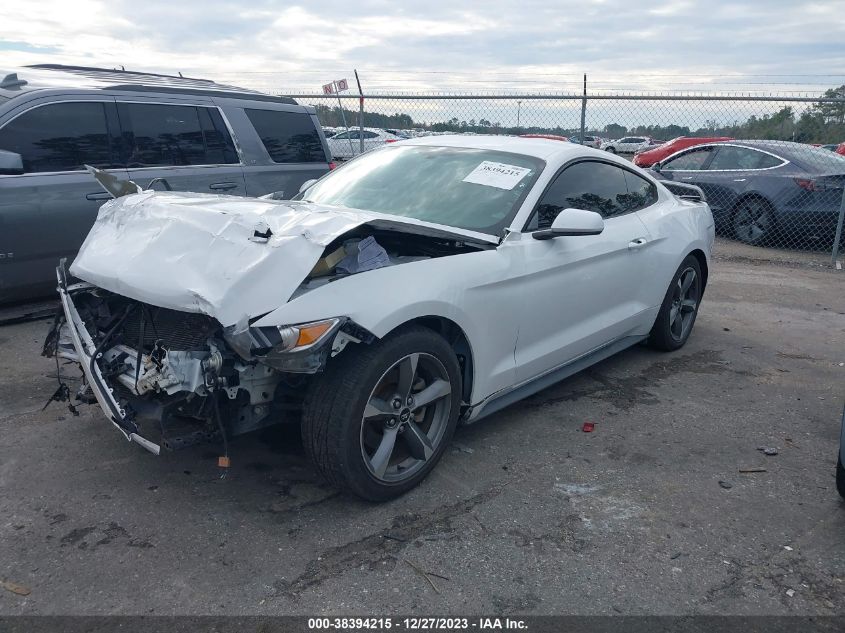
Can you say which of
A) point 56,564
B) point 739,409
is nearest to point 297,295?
point 56,564

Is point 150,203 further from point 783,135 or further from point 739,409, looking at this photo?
point 783,135

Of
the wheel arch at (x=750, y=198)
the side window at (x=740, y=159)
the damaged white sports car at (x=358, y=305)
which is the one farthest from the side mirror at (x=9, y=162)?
Result: the side window at (x=740, y=159)

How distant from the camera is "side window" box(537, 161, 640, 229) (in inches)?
163

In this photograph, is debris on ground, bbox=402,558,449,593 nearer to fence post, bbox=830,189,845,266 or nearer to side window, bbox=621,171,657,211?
side window, bbox=621,171,657,211

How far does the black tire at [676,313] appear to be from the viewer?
5.34m

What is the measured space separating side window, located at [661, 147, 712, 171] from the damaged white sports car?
7.71 meters

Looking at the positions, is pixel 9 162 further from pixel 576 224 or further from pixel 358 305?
pixel 576 224

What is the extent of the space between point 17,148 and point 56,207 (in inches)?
20.1

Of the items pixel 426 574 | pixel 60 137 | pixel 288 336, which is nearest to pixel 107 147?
pixel 60 137

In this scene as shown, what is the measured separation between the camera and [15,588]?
266 centimetres

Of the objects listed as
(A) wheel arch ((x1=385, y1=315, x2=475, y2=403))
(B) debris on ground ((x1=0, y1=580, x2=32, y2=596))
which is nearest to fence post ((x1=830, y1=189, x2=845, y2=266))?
(A) wheel arch ((x1=385, y1=315, x2=475, y2=403))

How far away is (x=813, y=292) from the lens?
800cm

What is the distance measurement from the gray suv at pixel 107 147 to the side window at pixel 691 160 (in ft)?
22.2

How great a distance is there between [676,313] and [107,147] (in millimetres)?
4849
